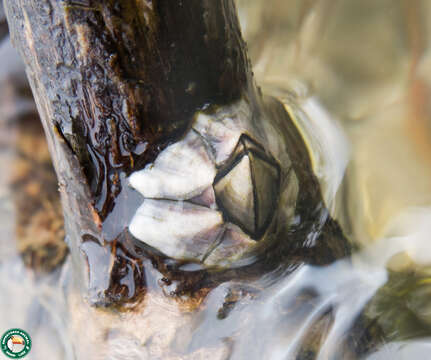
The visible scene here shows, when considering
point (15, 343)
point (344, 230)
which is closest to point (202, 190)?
point (344, 230)

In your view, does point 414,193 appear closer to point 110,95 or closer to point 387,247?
point 387,247

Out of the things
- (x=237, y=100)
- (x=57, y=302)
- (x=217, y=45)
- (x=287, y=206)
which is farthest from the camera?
(x=57, y=302)

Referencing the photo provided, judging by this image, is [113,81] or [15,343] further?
[15,343]

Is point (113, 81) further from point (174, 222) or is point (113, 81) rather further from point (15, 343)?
point (15, 343)

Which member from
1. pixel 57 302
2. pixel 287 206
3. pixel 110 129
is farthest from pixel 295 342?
pixel 57 302

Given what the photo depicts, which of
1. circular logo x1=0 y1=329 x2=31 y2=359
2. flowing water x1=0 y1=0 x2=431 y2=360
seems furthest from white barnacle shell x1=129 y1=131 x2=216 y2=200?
circular logo x1=0 y1=329 x2=31 y2=359

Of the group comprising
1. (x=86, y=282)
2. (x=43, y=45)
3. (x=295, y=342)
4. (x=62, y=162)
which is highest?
(x=43, y=45)
